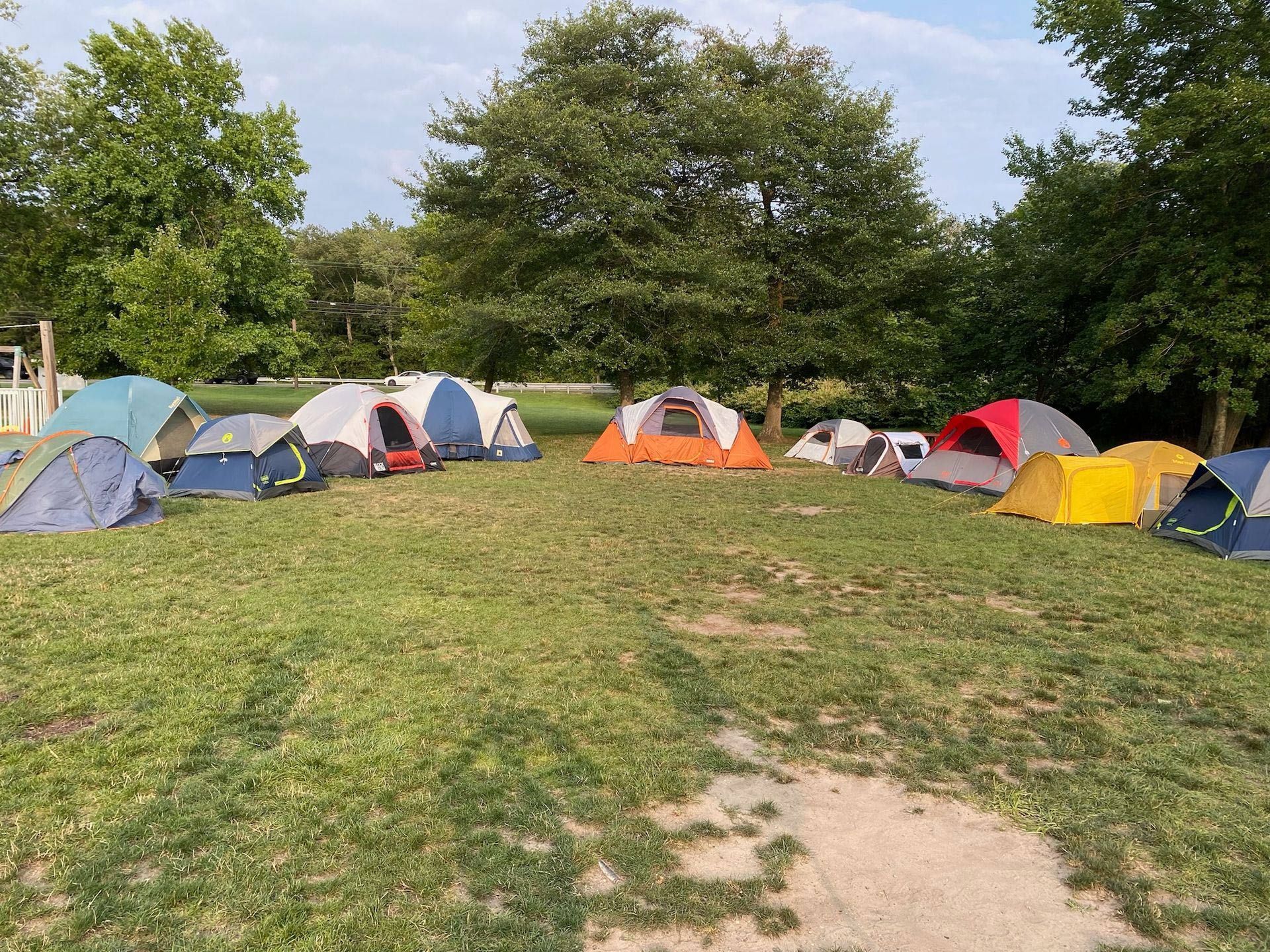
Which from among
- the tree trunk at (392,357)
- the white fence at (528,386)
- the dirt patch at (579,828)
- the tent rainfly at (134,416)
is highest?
the tree trunk at (392,357)

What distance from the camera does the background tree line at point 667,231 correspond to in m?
16.0

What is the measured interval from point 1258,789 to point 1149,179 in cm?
1556

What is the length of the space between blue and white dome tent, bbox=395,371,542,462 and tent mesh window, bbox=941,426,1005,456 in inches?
367

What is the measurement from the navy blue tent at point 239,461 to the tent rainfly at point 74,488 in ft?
5.44

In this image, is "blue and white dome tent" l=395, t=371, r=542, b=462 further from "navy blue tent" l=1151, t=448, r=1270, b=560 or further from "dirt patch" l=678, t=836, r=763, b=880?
"dirt patch" l=678, t=836, r=763, b=880

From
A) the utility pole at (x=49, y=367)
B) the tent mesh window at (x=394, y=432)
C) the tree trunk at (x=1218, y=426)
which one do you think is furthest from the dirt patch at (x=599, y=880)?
the utility pole at (x=49, y=367)

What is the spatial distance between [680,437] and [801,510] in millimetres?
5341

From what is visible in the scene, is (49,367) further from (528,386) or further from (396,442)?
(528,386)

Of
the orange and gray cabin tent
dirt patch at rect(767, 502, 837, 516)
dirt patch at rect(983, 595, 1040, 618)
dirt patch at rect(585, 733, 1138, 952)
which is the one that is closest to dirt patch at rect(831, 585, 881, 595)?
dirt patch at rect(983, 595, 1040, 618)

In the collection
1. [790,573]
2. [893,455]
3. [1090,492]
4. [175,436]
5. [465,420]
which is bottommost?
[790,573]

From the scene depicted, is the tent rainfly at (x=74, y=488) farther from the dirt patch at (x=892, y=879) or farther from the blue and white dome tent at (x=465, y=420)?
the dirt patch at (x=892, y=879)

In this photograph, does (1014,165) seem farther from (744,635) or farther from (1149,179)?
(744,635)

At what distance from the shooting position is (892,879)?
3.17 metres

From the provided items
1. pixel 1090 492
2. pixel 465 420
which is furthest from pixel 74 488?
pixel 1090 492
